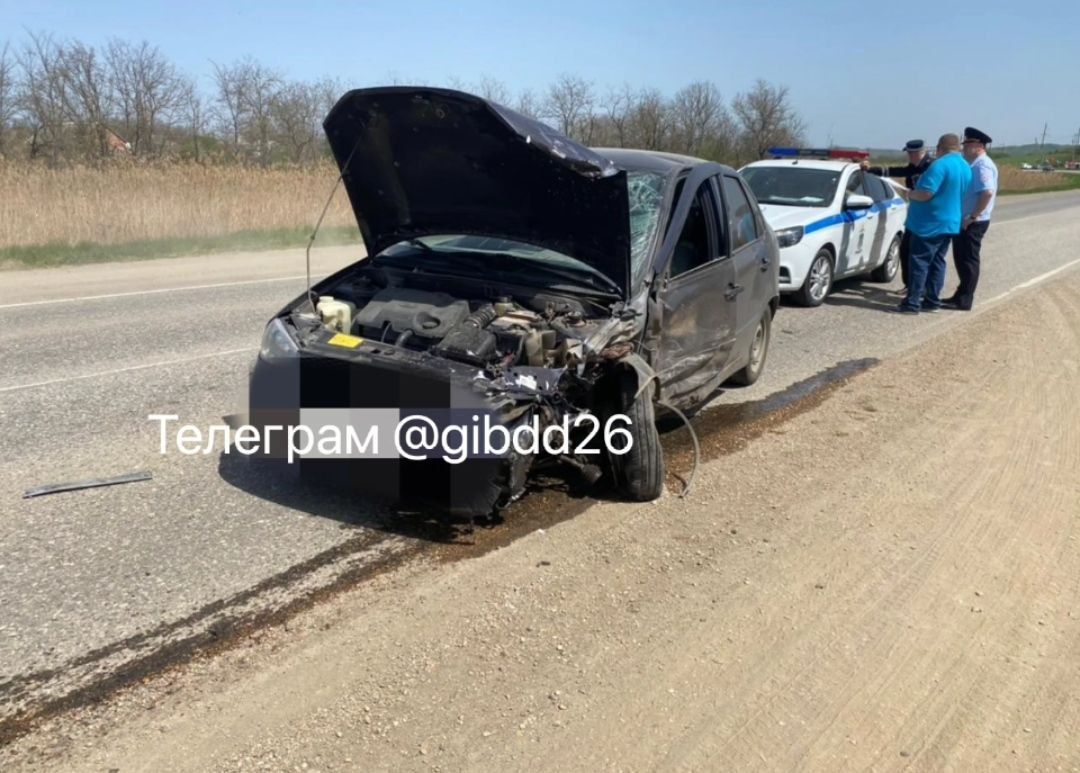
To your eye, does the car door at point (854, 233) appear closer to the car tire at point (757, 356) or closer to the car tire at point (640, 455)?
the car tire at point (757, 356)

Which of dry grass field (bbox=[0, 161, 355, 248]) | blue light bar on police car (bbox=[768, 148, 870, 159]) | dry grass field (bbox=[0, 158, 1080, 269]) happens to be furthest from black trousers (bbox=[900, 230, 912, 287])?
dry grass field (bbox=[0, 161, 355, 248])

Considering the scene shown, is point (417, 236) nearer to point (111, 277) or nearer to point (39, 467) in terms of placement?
point (39, 467)

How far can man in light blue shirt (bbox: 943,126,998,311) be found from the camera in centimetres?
1123

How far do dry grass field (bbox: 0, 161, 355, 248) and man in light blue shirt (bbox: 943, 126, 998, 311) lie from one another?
13.4 meters

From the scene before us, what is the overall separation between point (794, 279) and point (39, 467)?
8.29 metres

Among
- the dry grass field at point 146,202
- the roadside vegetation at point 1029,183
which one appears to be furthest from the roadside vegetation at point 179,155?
the roadside vegetation at point 1029,183

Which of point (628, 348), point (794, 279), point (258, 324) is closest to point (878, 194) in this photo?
point (794, 279)

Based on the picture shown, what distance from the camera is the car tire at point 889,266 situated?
522 inches

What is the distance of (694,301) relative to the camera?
5.54 meters

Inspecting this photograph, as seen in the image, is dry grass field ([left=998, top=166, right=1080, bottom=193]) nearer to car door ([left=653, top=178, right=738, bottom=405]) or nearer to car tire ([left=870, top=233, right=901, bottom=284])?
car tire ([left=870, top=233, right=901, bottom=284])

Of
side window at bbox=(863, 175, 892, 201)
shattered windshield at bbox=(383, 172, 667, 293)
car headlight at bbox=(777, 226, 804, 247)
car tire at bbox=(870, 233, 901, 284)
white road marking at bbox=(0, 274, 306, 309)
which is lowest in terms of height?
white road marking at bbox=(0, 274, 306, 309)

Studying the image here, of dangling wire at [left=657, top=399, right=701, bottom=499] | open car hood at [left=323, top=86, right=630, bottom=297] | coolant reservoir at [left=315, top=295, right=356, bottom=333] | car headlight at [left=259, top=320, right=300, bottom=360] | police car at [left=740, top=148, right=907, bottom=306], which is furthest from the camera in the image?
police car at [left=740, top=148, right=907, bottom=306]

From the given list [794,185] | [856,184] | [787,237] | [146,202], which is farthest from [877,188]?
[146,202]

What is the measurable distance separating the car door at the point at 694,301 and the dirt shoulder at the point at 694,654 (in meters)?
0.72
